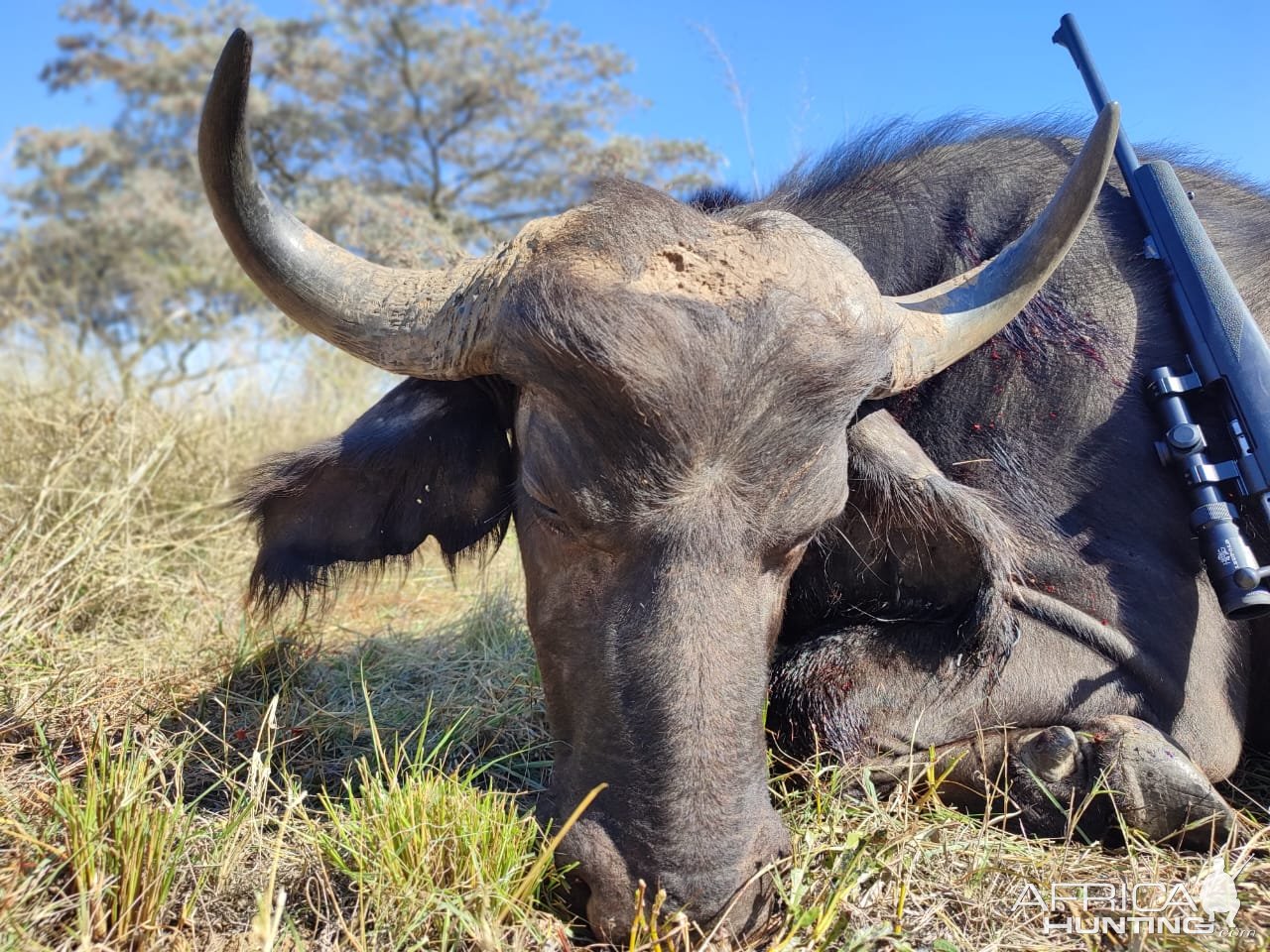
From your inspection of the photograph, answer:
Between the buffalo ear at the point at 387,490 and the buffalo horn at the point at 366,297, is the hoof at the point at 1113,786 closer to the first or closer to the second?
the buffalo ear at the point at 387,490

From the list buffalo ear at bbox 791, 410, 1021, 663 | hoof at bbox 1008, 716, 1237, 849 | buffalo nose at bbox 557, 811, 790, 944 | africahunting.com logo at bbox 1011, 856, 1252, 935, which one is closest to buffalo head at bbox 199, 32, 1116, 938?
buffalo nose at bbox 557, 811, 790, 944

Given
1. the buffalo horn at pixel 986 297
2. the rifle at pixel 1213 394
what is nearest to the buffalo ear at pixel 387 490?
the buffalo horn at pixel 986 297

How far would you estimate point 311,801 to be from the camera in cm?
272

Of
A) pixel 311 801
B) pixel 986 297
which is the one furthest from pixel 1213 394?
pixel 311 801

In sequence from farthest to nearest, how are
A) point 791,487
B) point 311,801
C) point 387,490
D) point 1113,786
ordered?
point 387,490
point 311,801
point 1113,786
point 791,487

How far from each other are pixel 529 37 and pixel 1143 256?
2086 centimetres

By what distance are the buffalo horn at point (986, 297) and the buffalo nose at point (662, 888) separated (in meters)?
Result: 1.43

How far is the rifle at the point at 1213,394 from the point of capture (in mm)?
2633

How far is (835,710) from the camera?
2807 mm

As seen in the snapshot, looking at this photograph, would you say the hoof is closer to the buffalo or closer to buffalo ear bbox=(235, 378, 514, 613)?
the buffalo

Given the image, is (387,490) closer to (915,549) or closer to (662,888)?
(662,888)

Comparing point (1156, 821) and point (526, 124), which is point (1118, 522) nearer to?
point (1156, 821)

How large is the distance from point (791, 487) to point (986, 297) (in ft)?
3.40

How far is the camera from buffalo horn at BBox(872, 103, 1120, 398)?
2.61 meters
